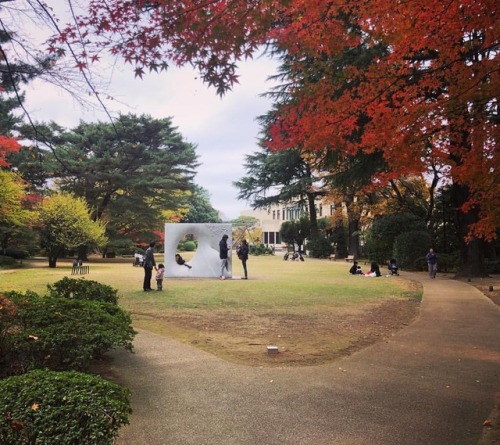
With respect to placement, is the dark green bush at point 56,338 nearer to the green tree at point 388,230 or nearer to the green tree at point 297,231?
the green tree at point 388,230

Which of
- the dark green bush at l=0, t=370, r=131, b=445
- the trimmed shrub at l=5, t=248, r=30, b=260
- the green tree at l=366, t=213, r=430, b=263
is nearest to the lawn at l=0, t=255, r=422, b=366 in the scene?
the dark green bush at l=0, t=370, r=131, b=445

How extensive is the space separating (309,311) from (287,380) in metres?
4.95

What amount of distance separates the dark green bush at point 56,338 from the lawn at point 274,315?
1.84 metres

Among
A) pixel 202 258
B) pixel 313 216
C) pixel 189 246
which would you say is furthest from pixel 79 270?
pixel 189 246

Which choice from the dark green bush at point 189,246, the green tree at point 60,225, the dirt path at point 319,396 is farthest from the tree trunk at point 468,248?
the dark green bush at point 189,246

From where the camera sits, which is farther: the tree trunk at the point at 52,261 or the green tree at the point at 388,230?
the tree trunk at the point at 52,261

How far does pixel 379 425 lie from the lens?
12.1 feet

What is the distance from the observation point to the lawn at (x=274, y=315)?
20.9 feet

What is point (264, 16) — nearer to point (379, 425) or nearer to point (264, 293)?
point (379, 425)

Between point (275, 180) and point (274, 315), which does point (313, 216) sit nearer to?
point (275, 180)

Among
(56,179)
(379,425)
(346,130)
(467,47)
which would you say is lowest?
(379,425)

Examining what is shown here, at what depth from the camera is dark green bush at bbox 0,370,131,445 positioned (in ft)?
8.16

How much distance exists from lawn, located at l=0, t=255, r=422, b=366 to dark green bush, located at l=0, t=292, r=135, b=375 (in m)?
1.84

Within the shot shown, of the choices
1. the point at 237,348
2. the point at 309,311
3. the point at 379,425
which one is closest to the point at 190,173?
the point at 309,311
